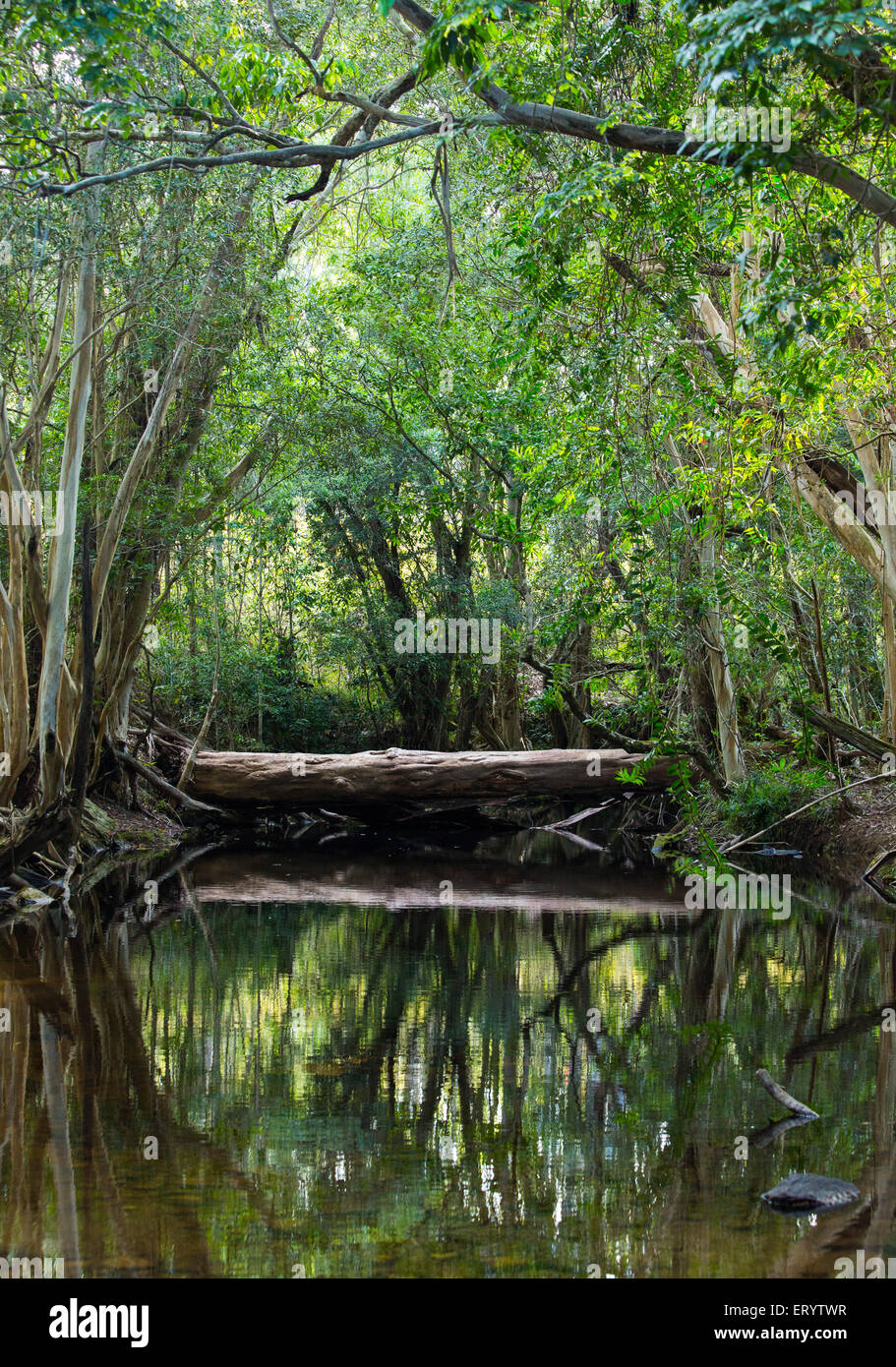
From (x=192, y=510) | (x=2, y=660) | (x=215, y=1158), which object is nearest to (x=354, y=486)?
(x=192, y=510)

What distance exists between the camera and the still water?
136 inches

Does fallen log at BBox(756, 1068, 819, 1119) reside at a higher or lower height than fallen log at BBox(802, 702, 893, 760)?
lower

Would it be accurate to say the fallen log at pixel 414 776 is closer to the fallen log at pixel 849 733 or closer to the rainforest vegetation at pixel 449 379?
the rainforest vegetation at pixel 449 379

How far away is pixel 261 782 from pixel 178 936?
22.8 ft

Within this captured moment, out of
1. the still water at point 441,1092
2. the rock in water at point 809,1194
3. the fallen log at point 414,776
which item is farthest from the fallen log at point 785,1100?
the fallen log at point 414,776

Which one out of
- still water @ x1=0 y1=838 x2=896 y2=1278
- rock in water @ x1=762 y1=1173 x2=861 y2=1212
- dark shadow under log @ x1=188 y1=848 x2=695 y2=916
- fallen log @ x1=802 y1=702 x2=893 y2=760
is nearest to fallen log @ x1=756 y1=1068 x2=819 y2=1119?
still water @ x1=0 y1=838 x2=896 y2=1278

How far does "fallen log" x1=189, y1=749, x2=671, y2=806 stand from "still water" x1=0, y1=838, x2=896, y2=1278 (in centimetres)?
594

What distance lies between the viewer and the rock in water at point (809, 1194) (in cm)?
361

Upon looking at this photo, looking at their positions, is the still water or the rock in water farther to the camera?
the rock in water

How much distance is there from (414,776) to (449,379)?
6.59m

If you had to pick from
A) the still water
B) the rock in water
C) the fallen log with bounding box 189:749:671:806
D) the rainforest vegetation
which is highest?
the rainforest vegetation

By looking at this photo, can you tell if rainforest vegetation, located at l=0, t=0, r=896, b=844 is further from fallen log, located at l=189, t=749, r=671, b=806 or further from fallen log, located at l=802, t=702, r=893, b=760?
fallen log, located at l=189, t=749, r=671, b=806

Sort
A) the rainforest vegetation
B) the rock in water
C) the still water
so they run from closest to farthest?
the still water, the rock in water, the rainforest vegetation
